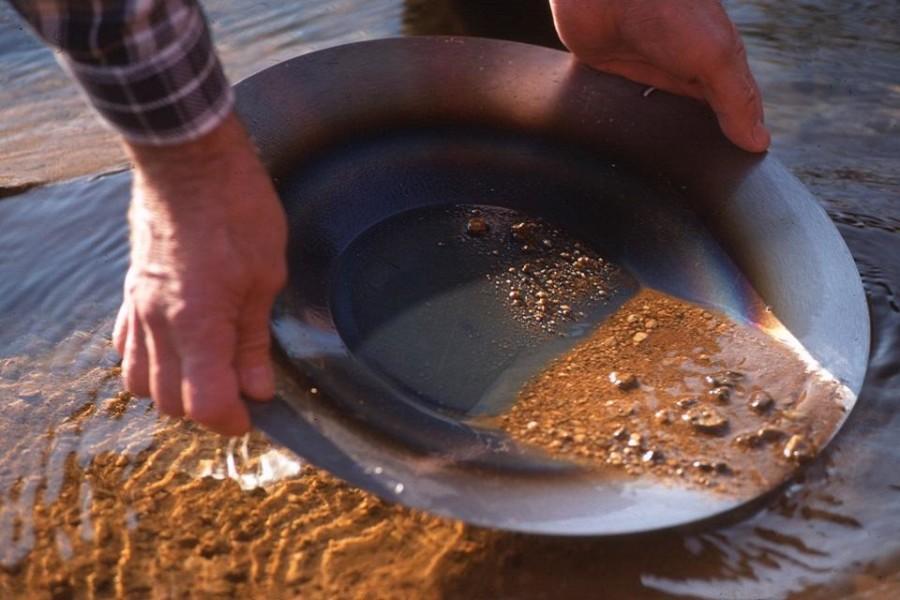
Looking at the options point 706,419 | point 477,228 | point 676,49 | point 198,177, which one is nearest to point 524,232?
point 477,228

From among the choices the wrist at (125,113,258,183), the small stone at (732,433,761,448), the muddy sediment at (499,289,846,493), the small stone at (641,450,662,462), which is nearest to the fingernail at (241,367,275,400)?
the wrist at (125,113,258,183)

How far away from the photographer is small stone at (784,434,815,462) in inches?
43.7

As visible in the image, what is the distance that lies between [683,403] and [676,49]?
63 centimetres

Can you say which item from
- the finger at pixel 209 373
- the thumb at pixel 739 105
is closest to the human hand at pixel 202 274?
the finger at pixel 209 373

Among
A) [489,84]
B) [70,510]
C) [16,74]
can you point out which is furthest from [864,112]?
[16,74]

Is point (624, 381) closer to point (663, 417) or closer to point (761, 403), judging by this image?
point (663, 417)

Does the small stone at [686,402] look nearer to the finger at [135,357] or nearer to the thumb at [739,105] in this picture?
the thumb at [739,105]

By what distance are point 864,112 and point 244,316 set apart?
1.76 metres

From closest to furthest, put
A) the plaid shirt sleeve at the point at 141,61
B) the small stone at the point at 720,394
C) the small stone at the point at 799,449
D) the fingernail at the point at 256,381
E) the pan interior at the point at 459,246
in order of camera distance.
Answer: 1. the plaid shirt sleeve at the point at 141,61
2. the fingernail at the point at 256,381
3. the small stone at the point at 799,449
4. the small stone at the point at 720,394
5. the pan interior at the point at 459,246

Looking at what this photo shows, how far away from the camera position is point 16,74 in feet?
7.72

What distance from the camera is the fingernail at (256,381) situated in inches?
39.4

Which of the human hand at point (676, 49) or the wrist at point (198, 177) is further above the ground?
the wrist at point (198, 177)

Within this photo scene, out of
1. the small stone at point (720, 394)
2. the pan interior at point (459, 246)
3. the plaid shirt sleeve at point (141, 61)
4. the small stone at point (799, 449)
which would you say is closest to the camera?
the plaid shirt sleeve at point (141, 61)

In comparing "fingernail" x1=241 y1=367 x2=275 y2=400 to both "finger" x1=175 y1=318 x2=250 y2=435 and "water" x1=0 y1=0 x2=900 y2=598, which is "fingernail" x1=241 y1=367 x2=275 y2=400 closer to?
"finger" x1=175 y1=318 x2=250 y2=435
